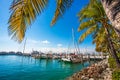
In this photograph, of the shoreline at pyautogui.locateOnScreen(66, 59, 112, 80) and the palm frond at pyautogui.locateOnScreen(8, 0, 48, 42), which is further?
the shoreline at pyautogui.locateOnScreen(66, 59, 112, 80)

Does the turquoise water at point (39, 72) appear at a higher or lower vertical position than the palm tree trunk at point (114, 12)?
lower

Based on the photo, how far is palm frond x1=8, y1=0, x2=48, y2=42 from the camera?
406cm

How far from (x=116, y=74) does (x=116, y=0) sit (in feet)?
36.2

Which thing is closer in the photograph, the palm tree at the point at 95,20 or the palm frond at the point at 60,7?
the palm frond at the point at 60,7

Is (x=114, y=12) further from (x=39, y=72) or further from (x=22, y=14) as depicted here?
(x=39, y=72)

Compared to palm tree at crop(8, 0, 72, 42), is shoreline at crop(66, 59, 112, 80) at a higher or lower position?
lower

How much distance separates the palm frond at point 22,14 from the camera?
4.06 metres

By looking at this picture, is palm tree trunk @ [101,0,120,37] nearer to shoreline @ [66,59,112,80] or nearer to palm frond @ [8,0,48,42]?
palm frond @ [8,0,48,42]

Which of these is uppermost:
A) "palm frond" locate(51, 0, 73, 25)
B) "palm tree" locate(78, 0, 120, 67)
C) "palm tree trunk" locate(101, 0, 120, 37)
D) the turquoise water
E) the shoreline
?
"palm tree" locate(78, 0, 120, 67)

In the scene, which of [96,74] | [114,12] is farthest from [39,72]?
[114,12]

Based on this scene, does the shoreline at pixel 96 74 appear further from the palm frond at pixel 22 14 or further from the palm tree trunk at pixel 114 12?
the palm tree trunk at pixel 114 12

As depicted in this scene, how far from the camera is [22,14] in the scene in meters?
4.27

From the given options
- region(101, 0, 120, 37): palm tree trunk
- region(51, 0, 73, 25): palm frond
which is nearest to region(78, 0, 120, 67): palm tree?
region(51, 0, 73, 25): palm frond

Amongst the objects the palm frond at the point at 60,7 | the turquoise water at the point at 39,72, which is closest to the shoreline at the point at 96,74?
the turquoise water at the point at 39,72
